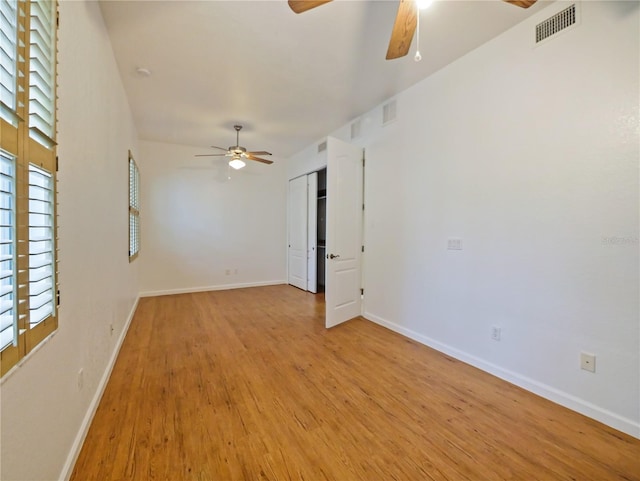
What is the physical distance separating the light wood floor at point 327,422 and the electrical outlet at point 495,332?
0.34 meters

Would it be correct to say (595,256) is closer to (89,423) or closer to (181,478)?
(181,478)

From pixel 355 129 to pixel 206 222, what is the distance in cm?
345

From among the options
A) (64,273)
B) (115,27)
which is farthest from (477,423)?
(115,27)

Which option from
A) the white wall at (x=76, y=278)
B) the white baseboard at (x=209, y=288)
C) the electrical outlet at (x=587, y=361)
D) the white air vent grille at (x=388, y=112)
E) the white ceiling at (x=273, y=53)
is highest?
the white ceiling at (x=273, y=53)

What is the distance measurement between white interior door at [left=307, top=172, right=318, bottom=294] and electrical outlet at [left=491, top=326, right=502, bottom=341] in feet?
11.6

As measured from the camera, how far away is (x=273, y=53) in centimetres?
266

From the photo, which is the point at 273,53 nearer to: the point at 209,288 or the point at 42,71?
the point at 42,71

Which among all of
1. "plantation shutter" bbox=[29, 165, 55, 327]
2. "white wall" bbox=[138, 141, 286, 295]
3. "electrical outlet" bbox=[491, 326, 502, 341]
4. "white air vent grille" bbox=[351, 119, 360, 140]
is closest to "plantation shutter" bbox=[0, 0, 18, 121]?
"plantation shutter" bbox=[29, 165, 55, 327]

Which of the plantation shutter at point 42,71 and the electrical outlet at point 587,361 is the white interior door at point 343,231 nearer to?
the electrical outlet at point 587,361

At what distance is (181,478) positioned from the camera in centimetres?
144

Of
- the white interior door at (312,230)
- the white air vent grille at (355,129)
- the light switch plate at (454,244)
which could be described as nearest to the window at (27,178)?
the light switch plate at (454,244)

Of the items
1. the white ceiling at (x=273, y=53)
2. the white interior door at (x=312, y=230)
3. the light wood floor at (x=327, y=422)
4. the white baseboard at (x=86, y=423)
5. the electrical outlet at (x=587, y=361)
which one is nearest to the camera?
the white baseboard at (x=86, y=423)

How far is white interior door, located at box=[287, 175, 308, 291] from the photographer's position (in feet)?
19.4

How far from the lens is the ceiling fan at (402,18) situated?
1.53 m
